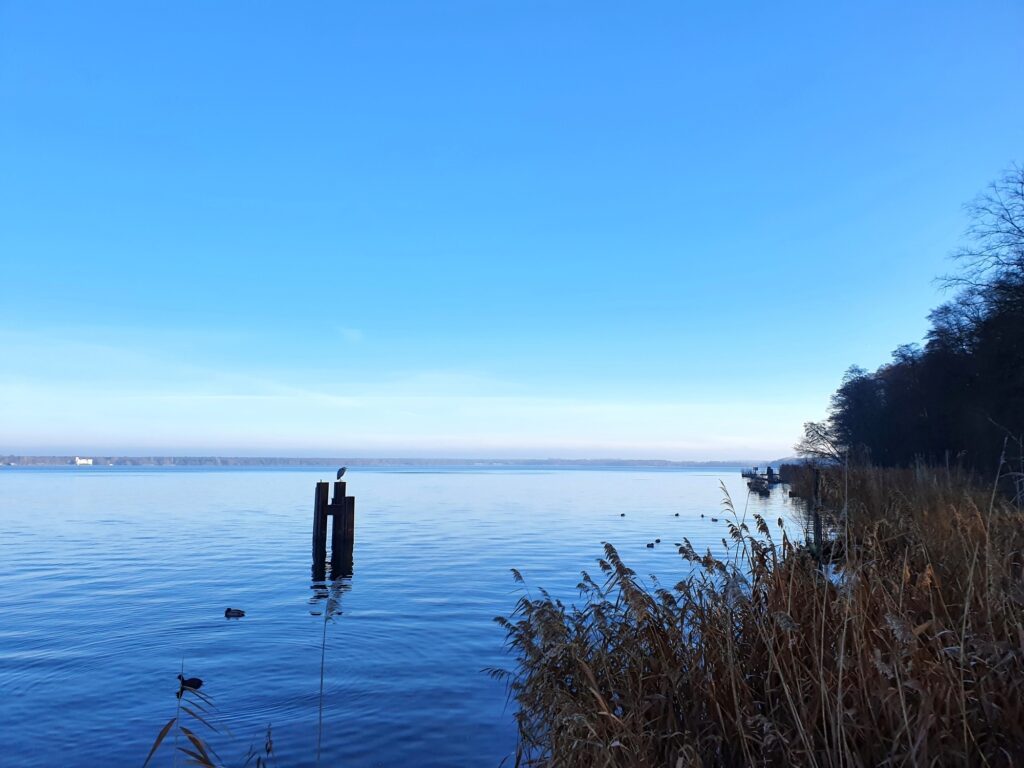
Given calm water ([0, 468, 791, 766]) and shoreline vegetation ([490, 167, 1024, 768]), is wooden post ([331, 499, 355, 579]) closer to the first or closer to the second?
calm water ([0, 468, 791, 766])

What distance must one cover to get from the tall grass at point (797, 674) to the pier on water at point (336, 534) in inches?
585

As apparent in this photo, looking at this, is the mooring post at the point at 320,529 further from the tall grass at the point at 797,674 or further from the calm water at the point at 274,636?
the tall grass at the point at 797,674

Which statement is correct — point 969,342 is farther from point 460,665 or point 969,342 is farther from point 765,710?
point 765,710

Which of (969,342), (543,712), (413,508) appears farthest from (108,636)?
(969,342)

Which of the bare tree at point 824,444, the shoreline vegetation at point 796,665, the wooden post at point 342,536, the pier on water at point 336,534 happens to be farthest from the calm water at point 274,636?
the bare tree at point 824,444

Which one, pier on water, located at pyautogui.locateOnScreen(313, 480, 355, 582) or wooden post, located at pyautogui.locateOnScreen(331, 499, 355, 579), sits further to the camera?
wooden post, located at pyautogui.locateOnScreen(331, 499, 355, 579)

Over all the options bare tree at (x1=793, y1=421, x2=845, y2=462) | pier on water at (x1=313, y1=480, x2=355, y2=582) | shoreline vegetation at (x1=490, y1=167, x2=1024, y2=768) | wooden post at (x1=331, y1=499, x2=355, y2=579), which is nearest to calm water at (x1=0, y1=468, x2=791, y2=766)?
pier on water at (x1=313, y1=480, x2=355, y2=582)

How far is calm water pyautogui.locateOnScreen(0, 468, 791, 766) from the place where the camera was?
8.38m

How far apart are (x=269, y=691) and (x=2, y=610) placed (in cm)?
1003

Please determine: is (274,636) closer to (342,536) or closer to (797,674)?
(342,536)

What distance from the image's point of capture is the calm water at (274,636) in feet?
27.5

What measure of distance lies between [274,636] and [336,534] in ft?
25.5

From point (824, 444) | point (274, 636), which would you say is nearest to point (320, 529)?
point (274, 636)

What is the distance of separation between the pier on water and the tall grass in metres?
14.9
